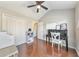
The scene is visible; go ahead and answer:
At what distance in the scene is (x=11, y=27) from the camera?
2066mm

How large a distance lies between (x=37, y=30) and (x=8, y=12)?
0.67 meters

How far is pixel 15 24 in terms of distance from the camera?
2.11 m

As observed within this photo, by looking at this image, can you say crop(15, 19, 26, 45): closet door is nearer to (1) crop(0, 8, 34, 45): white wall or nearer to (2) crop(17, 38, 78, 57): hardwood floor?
(1) crop(0, 8, 34, 45): white wall

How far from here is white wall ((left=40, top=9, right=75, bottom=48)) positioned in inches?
83.4

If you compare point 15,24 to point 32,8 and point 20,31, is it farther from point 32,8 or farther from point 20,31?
point 32,8

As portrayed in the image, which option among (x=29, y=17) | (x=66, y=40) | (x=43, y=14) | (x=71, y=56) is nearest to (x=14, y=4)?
(x=29, y=17)

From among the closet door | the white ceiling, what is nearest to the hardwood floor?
the closet door

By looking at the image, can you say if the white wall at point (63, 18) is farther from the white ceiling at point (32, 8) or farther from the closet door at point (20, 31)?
the closet door at point (20, 31)

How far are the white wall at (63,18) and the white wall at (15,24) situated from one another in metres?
0.33

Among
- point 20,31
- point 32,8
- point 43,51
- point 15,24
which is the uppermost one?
point 32,8

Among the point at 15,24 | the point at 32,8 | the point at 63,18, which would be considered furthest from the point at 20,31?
the point at 63,18

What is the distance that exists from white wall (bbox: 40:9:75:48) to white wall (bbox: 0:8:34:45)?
0.33 metres

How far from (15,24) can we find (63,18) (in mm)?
950

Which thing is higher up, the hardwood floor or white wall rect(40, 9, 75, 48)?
white wall rect(40, 9, 75, 48)
